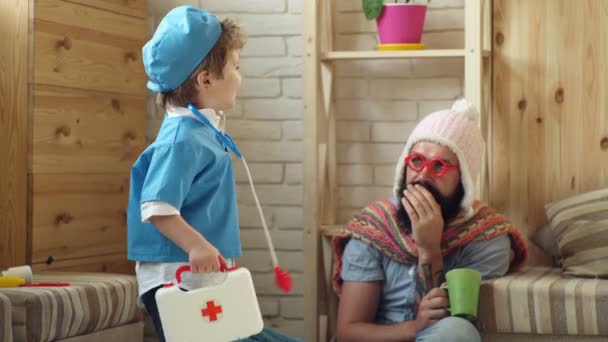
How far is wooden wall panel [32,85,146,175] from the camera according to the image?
2.74 meters

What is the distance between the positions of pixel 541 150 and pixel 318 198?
691 millimetres

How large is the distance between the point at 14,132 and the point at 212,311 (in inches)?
47.0

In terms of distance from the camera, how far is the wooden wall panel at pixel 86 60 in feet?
8.96

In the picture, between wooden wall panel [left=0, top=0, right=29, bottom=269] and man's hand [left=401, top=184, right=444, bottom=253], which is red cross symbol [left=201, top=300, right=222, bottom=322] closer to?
man's hand [left=401, top=184, right=444, bottom=253]

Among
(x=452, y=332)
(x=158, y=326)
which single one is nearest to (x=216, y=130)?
(x=158, y=326)

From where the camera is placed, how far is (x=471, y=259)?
8.09ft

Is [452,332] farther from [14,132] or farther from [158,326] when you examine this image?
[14,132]

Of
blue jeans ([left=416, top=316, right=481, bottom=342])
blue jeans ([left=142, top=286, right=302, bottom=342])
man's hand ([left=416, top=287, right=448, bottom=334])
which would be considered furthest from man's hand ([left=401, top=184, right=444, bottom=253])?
blue jeans ([left=142, top=286, right=302, bottom=342])

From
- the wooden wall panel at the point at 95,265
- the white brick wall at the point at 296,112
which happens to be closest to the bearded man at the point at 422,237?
the white brick wall at the point at 296,112

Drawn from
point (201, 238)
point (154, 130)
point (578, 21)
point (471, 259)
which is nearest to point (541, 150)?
point (578, 21)

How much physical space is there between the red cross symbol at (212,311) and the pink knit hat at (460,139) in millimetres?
897

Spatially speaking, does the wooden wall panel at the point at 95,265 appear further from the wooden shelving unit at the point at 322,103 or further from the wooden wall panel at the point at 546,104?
the wooden wall panel at the point at 546,104

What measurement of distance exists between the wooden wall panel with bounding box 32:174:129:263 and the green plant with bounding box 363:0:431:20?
0.93 meters

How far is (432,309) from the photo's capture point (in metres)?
2.31
